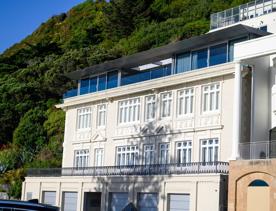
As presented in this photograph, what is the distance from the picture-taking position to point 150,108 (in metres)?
38.6

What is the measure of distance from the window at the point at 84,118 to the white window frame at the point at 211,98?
11.9 m

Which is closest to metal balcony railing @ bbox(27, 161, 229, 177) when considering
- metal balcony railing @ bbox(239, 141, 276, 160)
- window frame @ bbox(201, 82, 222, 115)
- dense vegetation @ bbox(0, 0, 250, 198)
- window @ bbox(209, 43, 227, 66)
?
metal balcony railing @ bbox(239, 141, 276, 160)

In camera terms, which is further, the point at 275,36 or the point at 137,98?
the point at 137,98

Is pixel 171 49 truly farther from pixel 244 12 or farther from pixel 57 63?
pixel 57 63

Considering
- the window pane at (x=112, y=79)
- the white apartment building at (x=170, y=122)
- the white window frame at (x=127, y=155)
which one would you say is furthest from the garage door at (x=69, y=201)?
the window pane at (x=112, y=79)

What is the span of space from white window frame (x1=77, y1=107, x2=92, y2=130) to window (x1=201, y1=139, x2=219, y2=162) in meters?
11.9

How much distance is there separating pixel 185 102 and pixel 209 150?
147 inches

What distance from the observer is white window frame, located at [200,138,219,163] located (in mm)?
33116

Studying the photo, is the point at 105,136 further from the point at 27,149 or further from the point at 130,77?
the point at 27,149

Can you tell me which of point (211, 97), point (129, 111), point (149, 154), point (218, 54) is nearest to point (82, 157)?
point (129, 111)

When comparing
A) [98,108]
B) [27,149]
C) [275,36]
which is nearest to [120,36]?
[27,149]

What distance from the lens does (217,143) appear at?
33.2 metres

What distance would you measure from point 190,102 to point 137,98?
5.28 metres

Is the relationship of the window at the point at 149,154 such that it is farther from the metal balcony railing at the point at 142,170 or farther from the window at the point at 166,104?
the window at the point at 166,104
